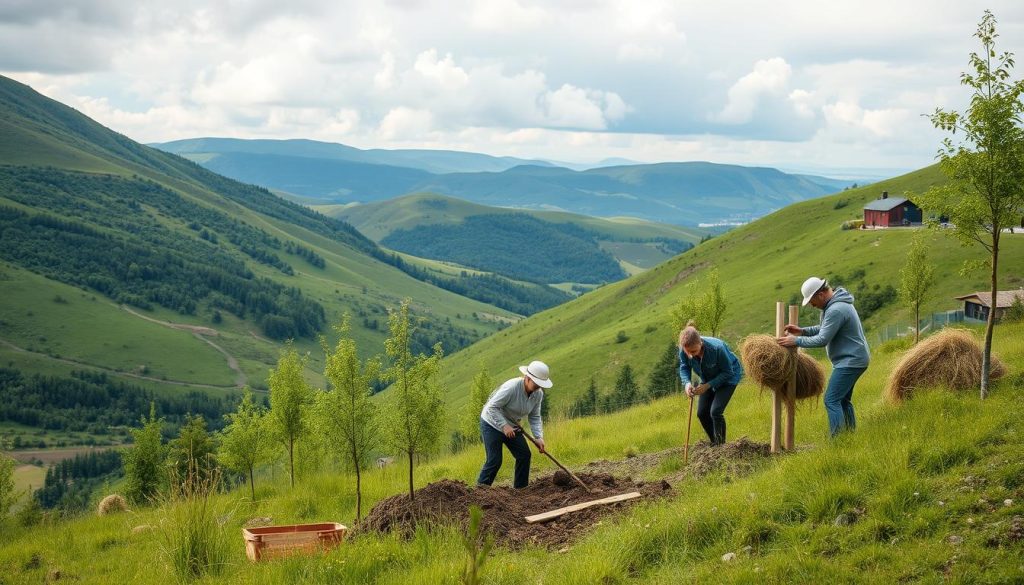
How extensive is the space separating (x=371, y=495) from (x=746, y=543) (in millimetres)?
9671

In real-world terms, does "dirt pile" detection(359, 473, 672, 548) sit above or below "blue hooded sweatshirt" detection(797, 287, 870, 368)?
below

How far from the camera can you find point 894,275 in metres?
77.1

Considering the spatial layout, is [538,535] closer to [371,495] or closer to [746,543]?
[746,543]

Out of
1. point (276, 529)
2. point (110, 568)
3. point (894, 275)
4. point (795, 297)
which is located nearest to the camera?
point (276, 529)

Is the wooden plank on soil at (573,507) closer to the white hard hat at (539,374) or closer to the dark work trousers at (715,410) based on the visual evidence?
the white hard hat at (539,374)

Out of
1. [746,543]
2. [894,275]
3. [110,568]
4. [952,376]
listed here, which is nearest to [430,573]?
[746,543]

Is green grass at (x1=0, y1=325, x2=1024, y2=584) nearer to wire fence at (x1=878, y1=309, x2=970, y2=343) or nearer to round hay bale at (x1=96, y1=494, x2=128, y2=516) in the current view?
round hay bale at (x1=96, y1=494, x2=128, y2=516)

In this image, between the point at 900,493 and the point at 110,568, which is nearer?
the point at 900,493

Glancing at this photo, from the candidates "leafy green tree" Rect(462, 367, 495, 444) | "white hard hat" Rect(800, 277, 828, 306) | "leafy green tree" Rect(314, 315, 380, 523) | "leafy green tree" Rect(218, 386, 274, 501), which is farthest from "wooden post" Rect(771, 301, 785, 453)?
"leafy green tree" Rect(462, 367, 495, 444)

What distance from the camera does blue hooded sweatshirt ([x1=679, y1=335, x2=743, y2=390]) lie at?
48.3ft

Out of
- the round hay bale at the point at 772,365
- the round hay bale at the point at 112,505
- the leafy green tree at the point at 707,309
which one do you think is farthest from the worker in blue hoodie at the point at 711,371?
the leafy green tree at the point at 707,309

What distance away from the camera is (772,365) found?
13.6 m

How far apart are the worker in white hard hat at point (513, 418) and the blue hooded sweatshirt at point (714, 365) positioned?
2802mm

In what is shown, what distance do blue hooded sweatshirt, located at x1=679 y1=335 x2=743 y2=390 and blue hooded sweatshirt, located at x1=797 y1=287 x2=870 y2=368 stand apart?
2124 mm
